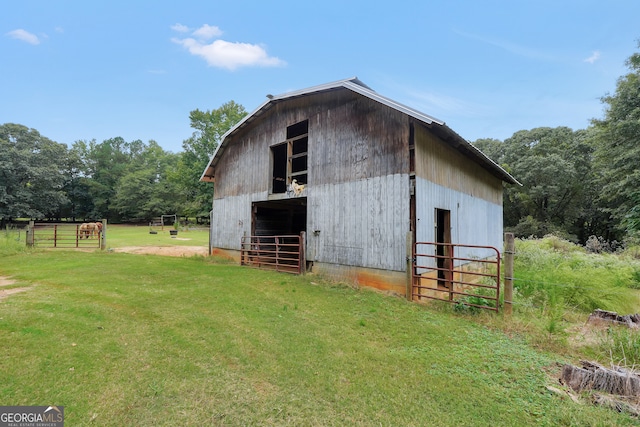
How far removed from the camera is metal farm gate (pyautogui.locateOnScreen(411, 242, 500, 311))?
17.1ft

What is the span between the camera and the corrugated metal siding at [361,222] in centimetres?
677

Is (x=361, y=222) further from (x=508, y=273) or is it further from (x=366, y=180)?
(x=508, y=273)

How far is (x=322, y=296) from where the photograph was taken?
6453mm

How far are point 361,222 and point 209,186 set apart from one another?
3498cm

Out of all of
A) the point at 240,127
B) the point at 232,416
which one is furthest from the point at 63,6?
the point at 232,416

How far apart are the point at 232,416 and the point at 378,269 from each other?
17.0 feet

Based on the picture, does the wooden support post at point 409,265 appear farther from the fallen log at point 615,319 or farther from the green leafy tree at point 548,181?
the green leafy tree at point 548,181

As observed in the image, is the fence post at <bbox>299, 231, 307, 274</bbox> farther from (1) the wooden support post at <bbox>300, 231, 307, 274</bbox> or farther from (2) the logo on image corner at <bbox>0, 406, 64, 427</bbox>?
(2) the logo on image corner at <bbox>0, 406, 64, 427</bbox>

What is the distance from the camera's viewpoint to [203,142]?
3862 centimetres

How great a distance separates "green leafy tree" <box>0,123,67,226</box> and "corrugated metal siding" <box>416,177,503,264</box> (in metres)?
46.7

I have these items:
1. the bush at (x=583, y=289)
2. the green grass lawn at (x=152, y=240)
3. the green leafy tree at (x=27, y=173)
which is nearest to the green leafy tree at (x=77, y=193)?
the green leafy tree at (x=27, y=173)

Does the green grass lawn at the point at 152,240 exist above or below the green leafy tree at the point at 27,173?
below

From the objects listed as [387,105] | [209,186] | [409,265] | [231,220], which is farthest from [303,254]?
[209,186]

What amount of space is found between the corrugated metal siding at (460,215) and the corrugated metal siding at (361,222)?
0.49m
